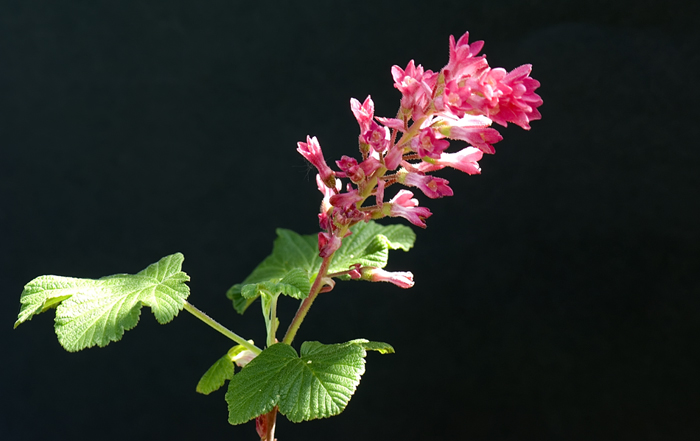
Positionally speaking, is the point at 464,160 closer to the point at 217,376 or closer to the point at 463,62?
the point at 463,62

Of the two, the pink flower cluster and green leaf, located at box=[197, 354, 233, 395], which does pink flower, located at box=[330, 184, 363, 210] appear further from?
green leaf, located at box=[197, 354, 233, 395]

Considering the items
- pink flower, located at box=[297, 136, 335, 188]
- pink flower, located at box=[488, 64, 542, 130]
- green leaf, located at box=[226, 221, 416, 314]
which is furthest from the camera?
green leaf, located at box=[226, 221, 416, 314]

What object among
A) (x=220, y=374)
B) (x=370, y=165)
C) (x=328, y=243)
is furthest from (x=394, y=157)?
(x=220, y=374)

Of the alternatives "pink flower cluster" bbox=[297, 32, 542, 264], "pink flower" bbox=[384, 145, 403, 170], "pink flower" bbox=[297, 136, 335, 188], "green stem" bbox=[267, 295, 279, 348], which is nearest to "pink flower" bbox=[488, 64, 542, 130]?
"pink flower cluster" bbox=[297, 32, 542, 264]

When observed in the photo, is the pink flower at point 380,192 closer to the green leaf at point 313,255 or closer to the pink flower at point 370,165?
the pink flower at point 370,165

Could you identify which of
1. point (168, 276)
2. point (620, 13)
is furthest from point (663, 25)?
point (168, 276)

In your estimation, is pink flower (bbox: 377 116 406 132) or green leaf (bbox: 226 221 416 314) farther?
green leaf (bbox: 226 221 416 314)
